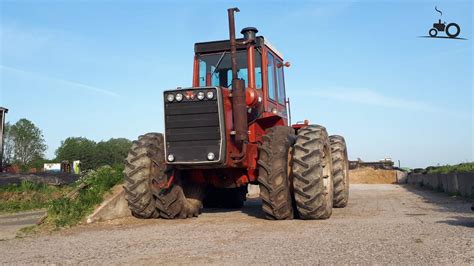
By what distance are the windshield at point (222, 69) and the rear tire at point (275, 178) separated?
1.74 metres

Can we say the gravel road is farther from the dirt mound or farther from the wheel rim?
the dirt mound

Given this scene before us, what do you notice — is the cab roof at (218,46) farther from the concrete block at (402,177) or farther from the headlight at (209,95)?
the concrete block at (402,177)

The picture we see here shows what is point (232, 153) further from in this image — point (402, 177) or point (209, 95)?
point (402, 177)

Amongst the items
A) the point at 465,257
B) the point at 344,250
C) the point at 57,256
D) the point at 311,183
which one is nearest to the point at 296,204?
the point at 311,183

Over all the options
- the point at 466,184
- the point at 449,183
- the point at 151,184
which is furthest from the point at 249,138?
the point at 449,183

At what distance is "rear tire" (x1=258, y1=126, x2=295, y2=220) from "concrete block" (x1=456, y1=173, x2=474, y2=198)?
8.42 meters

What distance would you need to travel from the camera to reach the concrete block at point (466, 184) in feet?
48.2

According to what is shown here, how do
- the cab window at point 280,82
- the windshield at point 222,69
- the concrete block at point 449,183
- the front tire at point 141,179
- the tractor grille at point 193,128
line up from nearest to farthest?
the tractor grille at point 193,128
the front tire at point 141,179
the windshield at point 222,69
the cab window at point 280,82
the concrete block at point 449,183

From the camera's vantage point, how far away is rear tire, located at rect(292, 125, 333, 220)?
814 cm

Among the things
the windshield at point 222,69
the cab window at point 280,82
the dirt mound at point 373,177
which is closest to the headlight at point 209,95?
the windshield at point 222,69

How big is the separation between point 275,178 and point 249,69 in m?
2.51

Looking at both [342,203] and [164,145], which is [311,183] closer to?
[164,145]

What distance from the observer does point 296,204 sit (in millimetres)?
8336

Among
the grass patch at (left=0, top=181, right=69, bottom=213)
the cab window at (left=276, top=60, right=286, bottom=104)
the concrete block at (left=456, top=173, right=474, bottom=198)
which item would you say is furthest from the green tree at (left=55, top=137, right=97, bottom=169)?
the cab window at (left=276, top=60, right=286, bottom=104)
